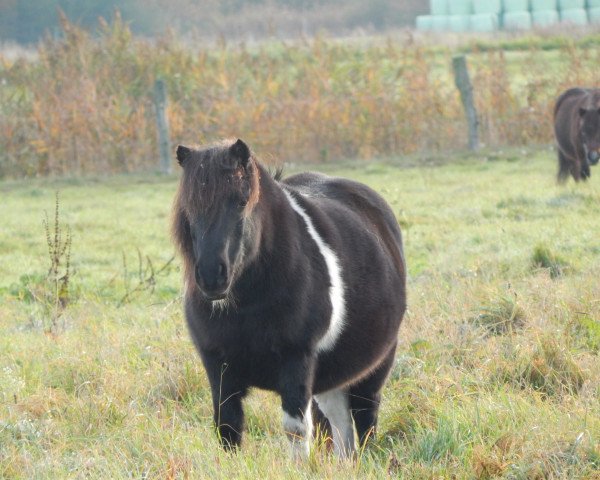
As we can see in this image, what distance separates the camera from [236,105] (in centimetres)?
2009

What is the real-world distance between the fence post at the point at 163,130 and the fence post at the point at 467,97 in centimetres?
571

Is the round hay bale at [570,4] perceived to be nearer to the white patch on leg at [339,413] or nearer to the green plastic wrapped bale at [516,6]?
the green plastic wrapped bale at [516,6]

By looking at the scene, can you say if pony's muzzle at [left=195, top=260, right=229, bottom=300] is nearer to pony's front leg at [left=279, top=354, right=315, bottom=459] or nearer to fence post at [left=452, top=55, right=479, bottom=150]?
pony's front leg at [left=279, top=354, right=315, bottom=459]

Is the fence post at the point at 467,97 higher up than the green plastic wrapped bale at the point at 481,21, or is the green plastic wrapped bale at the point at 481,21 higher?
the green plastic wrapped bale at the point at 481,21

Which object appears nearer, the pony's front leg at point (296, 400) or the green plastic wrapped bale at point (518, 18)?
the pony's front leg at point (296, 400)

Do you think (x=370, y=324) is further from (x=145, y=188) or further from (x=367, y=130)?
(x=367, y=130)

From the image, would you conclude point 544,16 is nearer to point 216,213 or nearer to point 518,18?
point 518,18

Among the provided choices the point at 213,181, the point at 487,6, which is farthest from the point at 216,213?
the point at 487,6

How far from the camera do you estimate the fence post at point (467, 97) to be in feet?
65.4

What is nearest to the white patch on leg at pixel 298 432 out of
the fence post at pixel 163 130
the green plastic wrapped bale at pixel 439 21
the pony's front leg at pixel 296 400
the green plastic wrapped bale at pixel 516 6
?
the pony's front leg at pixel 296 400

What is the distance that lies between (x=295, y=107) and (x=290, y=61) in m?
4.02

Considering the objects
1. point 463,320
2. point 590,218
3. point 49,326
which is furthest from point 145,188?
point 463,320

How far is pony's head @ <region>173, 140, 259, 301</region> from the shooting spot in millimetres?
3658

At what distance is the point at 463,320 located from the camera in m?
6.22
